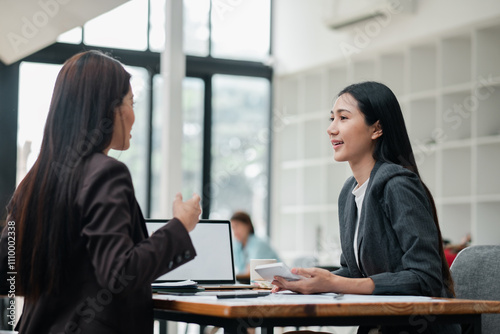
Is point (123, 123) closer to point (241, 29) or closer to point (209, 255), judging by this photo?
point (209, 255)

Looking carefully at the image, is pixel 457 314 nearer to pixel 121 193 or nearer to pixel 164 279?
pixel 121 193

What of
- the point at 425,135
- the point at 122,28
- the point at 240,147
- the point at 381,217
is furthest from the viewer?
the point at 240,147

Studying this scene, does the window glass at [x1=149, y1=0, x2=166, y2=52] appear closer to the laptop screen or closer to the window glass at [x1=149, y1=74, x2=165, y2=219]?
the window glass at [x1=149, y1=74, x2=165, y2=219]

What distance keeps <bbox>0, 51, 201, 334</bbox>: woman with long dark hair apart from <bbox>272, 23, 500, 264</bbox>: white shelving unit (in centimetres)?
469

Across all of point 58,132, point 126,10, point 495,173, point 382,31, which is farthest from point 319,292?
point 126,10

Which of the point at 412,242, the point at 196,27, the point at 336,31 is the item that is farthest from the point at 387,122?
the point at 196,27

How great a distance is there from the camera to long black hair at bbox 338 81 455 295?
2260mm

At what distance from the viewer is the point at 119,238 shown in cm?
149

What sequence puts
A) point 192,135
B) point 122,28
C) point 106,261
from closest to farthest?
point 106,261 → point 122,28 → point 192,135

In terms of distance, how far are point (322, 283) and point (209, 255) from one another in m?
0.66

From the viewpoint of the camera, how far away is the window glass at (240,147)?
26.8 ft

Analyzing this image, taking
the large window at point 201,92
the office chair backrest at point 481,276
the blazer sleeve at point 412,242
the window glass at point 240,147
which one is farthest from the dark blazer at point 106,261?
the window glass at point 240,147

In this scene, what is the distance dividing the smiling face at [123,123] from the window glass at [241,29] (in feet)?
21.5

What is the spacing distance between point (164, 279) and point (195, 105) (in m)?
5.81
